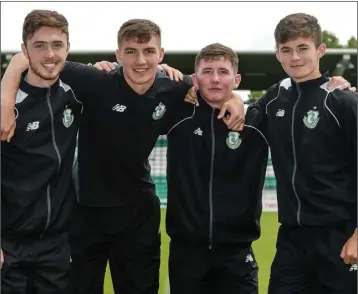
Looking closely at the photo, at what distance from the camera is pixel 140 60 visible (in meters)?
3.65

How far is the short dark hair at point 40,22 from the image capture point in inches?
134

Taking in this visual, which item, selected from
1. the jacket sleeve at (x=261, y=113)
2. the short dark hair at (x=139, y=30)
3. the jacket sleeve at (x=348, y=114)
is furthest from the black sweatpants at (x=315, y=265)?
the short dark hair at (x=139, y=30)

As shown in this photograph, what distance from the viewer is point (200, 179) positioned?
12.0ft

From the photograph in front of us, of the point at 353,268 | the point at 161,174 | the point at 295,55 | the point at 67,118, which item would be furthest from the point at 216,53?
the point at 161,174

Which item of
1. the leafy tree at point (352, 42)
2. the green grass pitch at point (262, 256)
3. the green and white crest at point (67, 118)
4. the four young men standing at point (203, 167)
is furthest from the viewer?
the leafy tree at point (352, 42)

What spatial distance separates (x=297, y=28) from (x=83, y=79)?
4.50ft

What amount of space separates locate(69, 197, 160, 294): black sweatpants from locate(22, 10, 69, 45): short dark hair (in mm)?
1178

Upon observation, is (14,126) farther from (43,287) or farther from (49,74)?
(43,287)

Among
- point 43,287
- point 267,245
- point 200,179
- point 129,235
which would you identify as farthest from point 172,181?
point 267,245

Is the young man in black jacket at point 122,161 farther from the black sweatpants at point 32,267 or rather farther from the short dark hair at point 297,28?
the short dark hair at point 297,28

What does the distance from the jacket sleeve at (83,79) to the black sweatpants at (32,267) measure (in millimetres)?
941

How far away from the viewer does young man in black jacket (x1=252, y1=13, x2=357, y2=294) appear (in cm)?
329

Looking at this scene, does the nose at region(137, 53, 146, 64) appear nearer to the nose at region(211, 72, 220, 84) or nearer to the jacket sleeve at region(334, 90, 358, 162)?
the nose at region(211, 72, 220, 84)

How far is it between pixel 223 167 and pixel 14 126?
131cm
